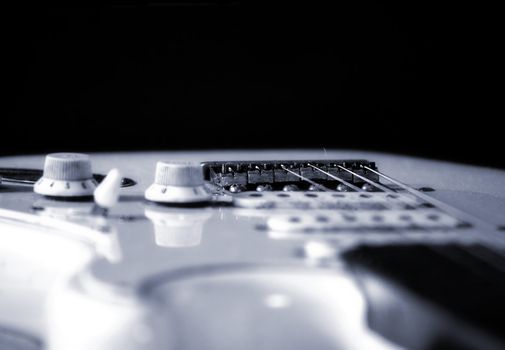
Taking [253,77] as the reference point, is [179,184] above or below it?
below

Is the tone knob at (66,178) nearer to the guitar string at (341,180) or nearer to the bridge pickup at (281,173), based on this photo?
the bridge pickup at (281,173)

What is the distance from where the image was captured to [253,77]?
1.38 m

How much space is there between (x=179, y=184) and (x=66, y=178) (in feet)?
0.44

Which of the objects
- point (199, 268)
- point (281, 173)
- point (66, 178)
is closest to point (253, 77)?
point (281, 173)

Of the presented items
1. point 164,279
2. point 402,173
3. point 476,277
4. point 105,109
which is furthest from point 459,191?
point 105,109

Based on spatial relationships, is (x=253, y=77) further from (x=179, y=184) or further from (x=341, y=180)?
(x=179, y=184)

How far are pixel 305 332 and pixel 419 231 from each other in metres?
0.18

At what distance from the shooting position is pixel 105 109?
4.40 ft

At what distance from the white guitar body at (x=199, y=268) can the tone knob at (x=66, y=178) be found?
1cm

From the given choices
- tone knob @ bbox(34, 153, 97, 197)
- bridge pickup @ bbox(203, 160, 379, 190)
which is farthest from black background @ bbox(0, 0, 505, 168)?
tone knob @ bbox(34, 153, 97, 197)

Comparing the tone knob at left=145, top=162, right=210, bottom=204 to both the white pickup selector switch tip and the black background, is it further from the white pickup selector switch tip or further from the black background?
the black background

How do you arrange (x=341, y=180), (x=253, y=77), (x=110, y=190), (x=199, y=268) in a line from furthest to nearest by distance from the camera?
(x=253, y=77)
(x=341, y=180)
(x=110, y=190)
(x=199, y=268)

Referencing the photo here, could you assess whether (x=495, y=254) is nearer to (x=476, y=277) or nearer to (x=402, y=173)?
(x=476, y=277)

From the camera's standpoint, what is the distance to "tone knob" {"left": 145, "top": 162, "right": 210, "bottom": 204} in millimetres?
708
